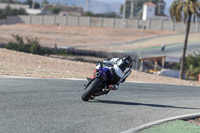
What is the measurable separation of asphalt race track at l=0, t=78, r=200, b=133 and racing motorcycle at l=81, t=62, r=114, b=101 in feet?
0.76

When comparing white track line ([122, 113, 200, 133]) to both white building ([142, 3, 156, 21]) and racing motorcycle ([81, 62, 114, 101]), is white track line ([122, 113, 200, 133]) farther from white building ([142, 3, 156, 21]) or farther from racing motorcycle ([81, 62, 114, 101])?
white building ([142, 3, 156, 21])

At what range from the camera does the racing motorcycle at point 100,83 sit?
11.2m

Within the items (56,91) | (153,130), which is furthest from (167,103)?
(153,130)

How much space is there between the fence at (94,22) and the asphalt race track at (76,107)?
85.5 m

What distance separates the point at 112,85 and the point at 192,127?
9.80ft

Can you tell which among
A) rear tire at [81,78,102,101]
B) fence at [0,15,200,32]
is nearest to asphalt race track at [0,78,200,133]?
rear tire at [81,78,102,101]

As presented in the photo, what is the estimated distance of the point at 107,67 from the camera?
11445 millimetres

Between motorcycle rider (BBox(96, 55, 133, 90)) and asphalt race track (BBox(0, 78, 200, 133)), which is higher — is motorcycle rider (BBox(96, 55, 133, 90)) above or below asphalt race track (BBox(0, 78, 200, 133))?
above

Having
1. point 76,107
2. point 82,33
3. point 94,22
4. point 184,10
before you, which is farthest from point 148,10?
point 76,107

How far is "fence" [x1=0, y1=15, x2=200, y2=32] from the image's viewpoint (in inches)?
3927

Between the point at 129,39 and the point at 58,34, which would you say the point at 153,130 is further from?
the point at 58,34

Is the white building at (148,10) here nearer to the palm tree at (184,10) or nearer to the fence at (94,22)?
the fence at (94,22)

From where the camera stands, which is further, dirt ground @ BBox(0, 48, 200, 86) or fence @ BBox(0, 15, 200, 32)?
fence @ BBox(0, 15, 200, 32)

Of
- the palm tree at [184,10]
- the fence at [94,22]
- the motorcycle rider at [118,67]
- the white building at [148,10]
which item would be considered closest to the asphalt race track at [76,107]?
the motorcycle rider at [118,67]
